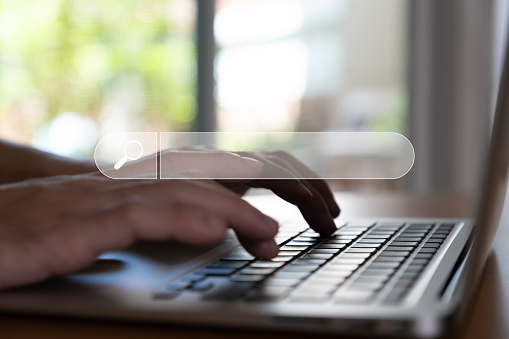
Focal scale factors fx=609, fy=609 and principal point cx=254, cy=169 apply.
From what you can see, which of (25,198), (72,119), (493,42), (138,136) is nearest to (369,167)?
(493,42)

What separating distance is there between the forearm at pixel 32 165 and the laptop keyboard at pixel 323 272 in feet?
1.26

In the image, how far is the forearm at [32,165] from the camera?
84 centimetres

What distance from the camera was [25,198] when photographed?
479mm

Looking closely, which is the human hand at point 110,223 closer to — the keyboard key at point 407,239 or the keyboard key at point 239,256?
the keyboard key at point 239,256

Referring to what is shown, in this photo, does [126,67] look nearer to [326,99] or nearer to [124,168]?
[326,99]

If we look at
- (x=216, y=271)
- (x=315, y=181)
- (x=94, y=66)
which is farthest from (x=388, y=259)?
(x=94, y=66)

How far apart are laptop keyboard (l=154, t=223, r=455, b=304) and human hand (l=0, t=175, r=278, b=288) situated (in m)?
0.03

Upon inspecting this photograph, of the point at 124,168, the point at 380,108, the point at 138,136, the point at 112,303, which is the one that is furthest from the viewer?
the point at 380,108

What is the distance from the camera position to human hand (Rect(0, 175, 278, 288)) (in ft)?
1.30

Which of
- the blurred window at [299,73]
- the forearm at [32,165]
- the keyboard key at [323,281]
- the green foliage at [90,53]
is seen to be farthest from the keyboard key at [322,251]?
the green foliage at [90,53]

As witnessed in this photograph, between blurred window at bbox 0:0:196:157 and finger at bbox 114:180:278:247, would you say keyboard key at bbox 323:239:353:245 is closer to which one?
finger at bbox 114:180:278:247

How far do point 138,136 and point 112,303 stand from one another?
396mm

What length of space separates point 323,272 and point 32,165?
595mm

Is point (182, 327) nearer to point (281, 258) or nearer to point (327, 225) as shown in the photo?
point (281, 258)
